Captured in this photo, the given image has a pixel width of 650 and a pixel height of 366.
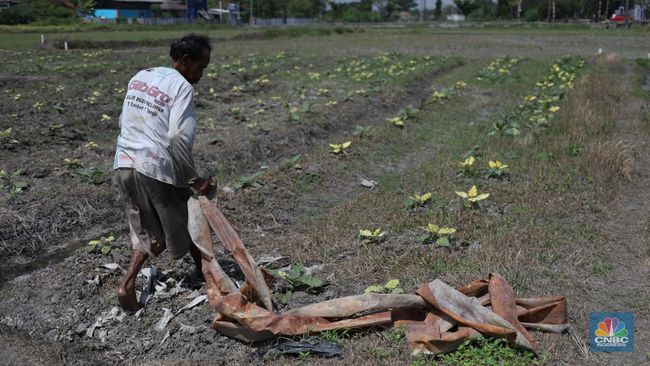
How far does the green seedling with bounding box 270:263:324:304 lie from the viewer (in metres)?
4.40

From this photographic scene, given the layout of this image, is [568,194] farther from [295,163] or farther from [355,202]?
[295,163]

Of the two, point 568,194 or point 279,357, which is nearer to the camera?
point 279,357

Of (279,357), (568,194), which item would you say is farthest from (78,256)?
(568,194)

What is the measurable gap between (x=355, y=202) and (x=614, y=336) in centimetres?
341

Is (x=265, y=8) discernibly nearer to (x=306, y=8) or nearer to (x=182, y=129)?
(x=306, y=8)

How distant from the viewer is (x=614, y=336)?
3.66 meters

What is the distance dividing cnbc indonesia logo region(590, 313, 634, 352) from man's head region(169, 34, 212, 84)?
2967mm

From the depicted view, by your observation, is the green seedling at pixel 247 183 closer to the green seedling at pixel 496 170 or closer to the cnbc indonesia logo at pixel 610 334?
the green seedling at pixel 496 170

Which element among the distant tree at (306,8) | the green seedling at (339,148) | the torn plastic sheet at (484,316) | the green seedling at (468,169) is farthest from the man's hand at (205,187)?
the distant tree at (306,8)

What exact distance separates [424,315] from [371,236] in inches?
58.4

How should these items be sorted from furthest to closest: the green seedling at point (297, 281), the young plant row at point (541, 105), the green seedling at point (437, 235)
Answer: the young plant row at point (541, 105) < the green seedling at point (437, 235) < the green seedling at point (297, 281)

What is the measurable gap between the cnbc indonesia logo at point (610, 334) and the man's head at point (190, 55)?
2967 millimetres

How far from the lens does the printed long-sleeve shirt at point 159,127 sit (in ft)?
13.2

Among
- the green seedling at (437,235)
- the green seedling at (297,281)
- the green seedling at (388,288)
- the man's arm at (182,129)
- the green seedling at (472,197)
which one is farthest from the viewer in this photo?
the green seedling at (472,197)
